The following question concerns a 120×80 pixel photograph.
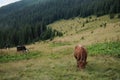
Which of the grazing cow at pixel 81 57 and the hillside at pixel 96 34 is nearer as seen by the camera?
the grazing cow at pixel 81 57

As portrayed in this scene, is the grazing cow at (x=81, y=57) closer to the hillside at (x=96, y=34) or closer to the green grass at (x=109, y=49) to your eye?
the green grass at (x=109, y=49)

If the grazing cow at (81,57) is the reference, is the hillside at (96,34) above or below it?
below

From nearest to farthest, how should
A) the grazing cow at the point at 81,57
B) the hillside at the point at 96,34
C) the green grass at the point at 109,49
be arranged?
the grazing cow at the point at 81,57, the green grass at the point at 109,49, the hillside at the point at 96,34

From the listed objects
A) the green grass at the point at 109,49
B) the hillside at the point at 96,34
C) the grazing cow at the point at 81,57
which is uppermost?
the grazing cow at the point at 81,57

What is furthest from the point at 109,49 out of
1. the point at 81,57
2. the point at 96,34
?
the point at 96,34

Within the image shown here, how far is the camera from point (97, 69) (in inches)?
→ 913

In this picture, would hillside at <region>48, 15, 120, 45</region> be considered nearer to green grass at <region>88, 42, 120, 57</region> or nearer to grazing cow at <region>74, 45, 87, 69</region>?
green grass at <region>88, 42, 120, 57</region>

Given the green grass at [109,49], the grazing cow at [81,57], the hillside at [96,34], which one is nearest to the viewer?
the grazing cow at [81,57]

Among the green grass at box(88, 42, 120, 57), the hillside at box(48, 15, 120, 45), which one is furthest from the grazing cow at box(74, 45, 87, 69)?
the hillside at box(48, 15, 120, 45)

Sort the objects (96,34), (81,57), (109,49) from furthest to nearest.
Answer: (96,34) < (109,49) < (81,57)

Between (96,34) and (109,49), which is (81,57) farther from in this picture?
(96,34)

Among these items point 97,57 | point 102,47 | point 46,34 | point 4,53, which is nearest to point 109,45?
point 102,47

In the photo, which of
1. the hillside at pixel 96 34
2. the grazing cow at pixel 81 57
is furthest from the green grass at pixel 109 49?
the grazing cow at pixel 81 57

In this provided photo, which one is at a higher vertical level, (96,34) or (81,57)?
(81,57)
